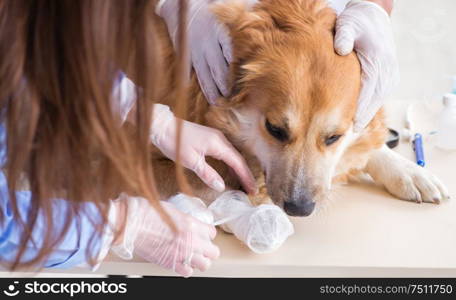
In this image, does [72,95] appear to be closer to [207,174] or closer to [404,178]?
[207,174]

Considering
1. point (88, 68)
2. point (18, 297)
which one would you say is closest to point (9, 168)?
point (88, 68)

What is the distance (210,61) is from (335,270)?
418 millimetres

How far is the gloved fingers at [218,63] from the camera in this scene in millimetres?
1008

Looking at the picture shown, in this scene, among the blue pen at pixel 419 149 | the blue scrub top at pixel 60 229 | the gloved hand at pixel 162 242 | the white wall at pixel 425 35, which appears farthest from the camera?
the white wall at pixel 425 35

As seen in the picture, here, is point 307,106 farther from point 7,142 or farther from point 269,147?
point 7,142

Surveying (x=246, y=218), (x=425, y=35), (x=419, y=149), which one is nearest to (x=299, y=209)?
(x=246, y=218)

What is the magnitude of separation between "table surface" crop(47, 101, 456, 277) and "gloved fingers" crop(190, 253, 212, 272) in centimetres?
2

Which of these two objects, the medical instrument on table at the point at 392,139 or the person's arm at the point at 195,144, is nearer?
the person's arm at the point at 195,144

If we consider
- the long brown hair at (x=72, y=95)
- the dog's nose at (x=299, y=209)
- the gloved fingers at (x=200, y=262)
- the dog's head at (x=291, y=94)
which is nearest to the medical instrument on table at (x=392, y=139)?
the dog's head at (x=291, y=94)

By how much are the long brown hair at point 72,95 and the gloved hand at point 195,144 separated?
26 centimetres

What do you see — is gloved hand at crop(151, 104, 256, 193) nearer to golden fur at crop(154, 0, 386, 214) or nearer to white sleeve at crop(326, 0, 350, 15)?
golden fur at crop(154, 0, 386, 214)

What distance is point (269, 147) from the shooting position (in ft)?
3.37

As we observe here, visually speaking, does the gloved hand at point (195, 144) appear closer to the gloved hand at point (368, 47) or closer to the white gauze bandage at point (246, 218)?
the white gauze bandage at point (246, 218)

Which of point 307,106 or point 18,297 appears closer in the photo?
point 307,106
